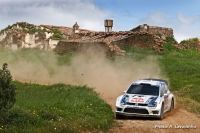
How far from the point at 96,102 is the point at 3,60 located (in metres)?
20.8

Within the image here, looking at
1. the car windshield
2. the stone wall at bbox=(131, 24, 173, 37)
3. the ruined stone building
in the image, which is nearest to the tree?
the car windshield

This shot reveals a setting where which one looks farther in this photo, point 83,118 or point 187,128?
point 187,128

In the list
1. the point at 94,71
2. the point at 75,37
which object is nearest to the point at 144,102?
the point at 94,71

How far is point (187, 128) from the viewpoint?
55.4 feet

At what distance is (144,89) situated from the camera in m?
19.3

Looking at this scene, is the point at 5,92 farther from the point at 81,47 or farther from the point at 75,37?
the point at 75,37

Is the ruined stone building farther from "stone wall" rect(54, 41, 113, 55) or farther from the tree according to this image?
the tree

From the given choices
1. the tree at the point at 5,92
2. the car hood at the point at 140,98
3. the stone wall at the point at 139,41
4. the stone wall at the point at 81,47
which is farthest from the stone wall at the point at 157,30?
the tree at the point at 5,92

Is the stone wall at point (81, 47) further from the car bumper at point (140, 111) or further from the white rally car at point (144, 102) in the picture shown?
the car bumper at point (140, 111)

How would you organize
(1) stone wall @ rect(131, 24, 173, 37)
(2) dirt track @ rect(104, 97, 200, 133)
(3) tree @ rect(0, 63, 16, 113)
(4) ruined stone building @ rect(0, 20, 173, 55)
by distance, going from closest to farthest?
(3) tree @ rect(0, 63, 16, 113) < (2) dirt track @ rect(104, 97, 200, 133) < (4) ruined stone building @ rect(0, 20, 173, 55) < (1) stone wall @ rect(131, 24, 173, 37)

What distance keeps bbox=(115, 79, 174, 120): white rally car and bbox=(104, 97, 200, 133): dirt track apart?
0.32 meters

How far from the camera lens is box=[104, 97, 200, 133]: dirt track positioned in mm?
15883

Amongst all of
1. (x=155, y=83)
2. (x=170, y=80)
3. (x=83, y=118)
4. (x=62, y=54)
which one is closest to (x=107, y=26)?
(x=62, y=54)

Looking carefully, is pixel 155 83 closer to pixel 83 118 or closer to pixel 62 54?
pixel 83 118
